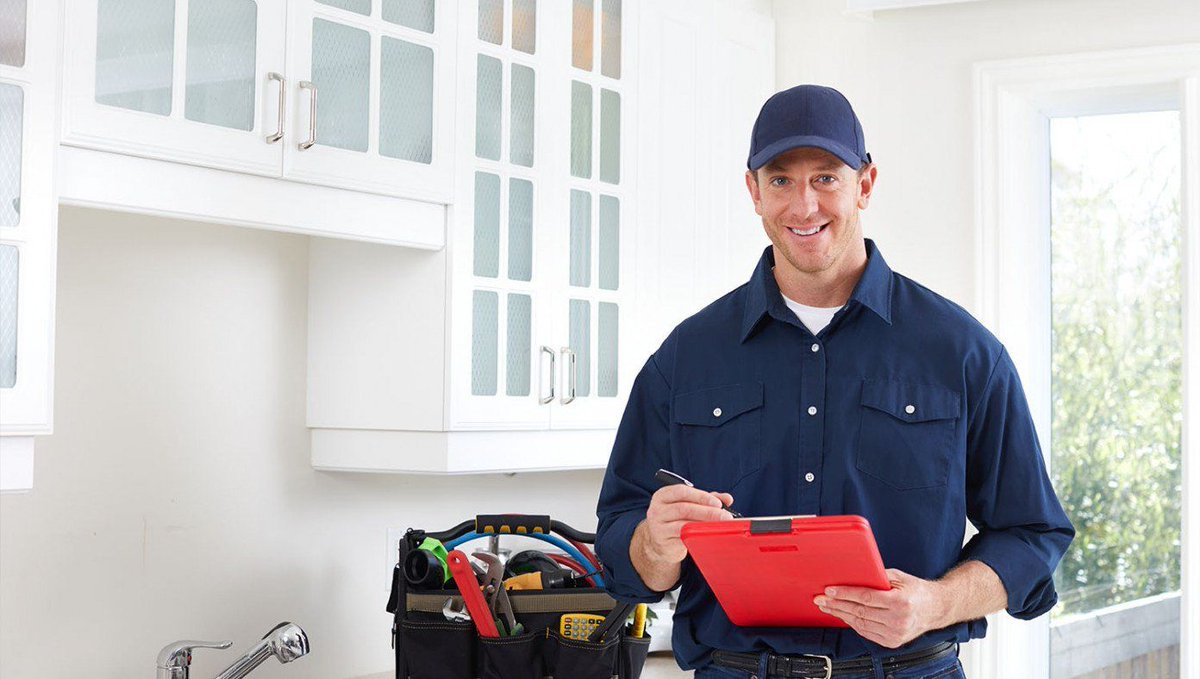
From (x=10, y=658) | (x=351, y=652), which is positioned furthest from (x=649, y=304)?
(x=10, y=658)

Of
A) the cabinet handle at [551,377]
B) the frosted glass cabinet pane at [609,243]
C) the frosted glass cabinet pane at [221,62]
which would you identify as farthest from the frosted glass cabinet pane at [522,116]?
the frosted glass cabinet pane at [221,62]

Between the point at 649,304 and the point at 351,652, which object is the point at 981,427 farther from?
the point at 351,652

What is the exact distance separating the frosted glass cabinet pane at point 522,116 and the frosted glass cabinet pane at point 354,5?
0.37 meters

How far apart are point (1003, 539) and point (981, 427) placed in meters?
0.14

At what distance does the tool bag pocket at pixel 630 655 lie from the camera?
2244mm

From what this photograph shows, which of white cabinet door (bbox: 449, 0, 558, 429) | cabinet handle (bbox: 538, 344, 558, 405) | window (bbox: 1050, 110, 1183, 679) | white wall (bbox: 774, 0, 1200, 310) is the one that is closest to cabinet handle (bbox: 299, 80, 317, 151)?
white cabinet door (bbox: 449, 0, 558, 429)

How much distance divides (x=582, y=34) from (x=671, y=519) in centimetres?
142

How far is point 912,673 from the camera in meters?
1.56

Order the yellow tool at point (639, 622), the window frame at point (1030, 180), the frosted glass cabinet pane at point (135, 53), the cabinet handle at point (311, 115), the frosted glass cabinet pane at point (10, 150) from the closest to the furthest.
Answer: the frosted glass cabinet pane at point (10, 150) < the frosted glass cabinet pane at point (135, 53) < the cabinet handle at point (311, 115) < the yellow tool at point (639, 622) < the window frame at point (1030, 180)

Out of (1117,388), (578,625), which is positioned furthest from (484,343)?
(1117,388)

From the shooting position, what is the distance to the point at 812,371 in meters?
1.65

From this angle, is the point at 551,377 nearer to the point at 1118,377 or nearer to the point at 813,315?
the point at 813,315

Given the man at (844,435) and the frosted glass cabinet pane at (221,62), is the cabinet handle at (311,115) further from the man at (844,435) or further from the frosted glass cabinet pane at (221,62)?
the man at (844,435)

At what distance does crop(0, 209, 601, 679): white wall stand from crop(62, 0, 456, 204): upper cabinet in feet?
1.26
